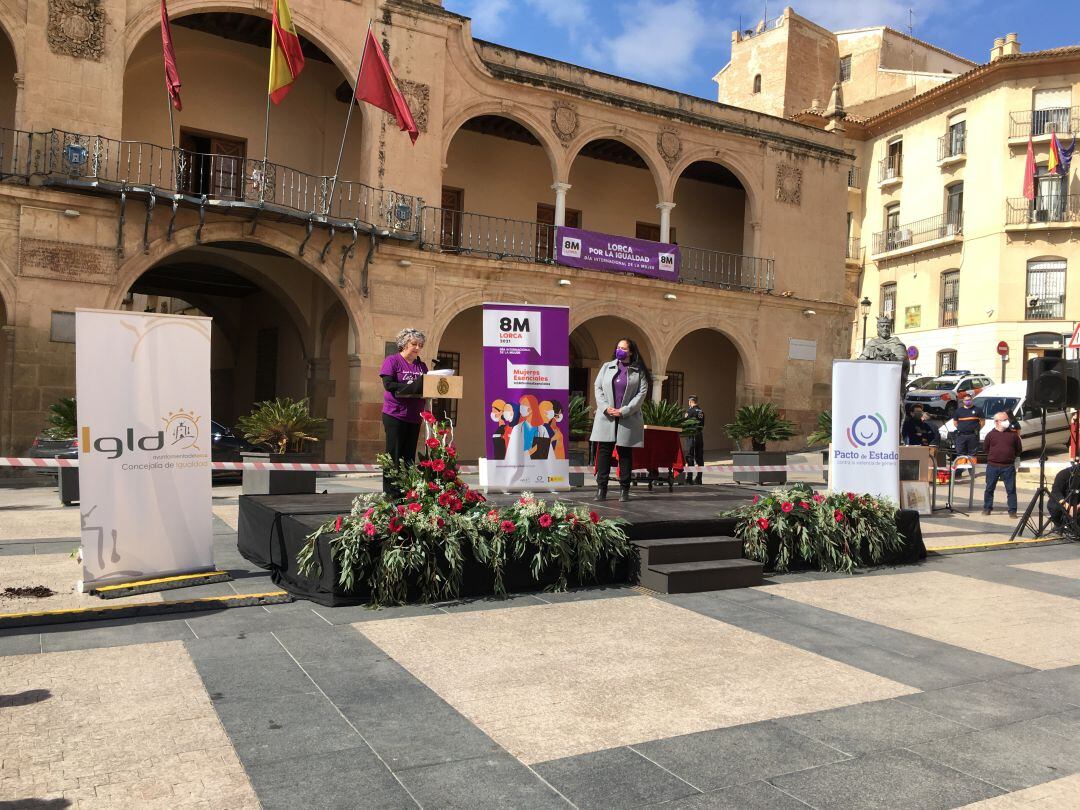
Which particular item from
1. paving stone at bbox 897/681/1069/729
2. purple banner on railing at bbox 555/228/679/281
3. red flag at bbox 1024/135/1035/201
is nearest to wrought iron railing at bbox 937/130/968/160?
red flag at bbox 1024/135/1035/201

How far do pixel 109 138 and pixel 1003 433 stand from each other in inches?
600

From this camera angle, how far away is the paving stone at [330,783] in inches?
123

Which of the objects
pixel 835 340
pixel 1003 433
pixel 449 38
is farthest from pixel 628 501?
pixel 835 340

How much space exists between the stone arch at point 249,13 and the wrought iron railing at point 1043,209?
26.7 m

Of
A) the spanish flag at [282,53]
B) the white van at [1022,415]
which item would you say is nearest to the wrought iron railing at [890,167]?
the white van at [1022,415]

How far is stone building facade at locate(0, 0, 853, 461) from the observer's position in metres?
14.7

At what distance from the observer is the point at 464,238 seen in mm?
21625

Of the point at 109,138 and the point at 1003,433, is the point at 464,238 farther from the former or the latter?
the point at 1003,433

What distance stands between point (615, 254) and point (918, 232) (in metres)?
22.2

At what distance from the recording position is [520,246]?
22469 mm

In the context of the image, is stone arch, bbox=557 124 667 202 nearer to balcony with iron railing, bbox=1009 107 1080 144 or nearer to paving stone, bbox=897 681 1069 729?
paving stone, bbox=897 681 1069 729

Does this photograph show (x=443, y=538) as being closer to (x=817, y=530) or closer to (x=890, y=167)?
(x=817, y=530)

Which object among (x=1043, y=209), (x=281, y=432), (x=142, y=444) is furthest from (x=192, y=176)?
(x=1043, y=209)

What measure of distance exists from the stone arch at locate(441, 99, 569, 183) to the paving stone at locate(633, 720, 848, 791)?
1653cm
